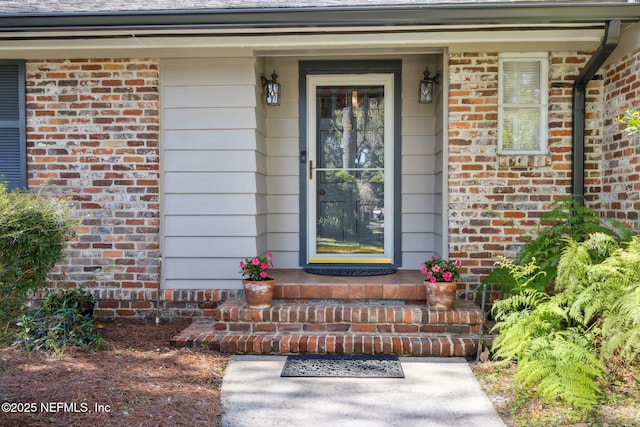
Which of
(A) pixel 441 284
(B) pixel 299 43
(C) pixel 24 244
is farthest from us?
(B) pixel 299 43

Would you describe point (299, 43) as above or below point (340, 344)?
above

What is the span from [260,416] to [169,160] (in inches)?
109

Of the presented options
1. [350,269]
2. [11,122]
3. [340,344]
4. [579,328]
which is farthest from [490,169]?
[11,122]

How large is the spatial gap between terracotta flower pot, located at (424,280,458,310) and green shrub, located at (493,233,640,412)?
0.56 meters

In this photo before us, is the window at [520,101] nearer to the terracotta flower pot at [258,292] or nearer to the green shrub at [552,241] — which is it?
the green shrub at [552,241]

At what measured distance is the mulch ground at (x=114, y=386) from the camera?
9.37ft

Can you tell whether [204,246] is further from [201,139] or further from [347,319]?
[347,319]

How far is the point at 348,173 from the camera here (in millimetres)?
5566

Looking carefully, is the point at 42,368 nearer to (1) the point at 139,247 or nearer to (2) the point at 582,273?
(1) the point at 139,247

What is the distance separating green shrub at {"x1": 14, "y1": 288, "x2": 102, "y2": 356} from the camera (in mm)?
3936

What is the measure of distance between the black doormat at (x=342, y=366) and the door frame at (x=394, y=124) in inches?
55.5

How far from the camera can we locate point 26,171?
16.6ft

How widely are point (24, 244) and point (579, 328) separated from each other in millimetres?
3357

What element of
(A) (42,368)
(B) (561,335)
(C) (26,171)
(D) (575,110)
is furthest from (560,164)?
(C) (26,171)
